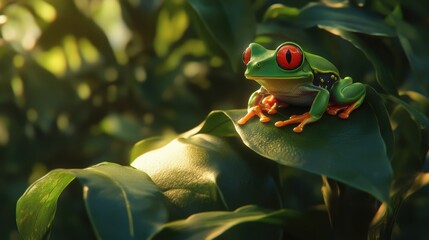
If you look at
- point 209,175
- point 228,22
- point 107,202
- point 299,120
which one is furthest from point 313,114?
point 228,22

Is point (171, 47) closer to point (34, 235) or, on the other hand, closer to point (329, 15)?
point (329, 15)

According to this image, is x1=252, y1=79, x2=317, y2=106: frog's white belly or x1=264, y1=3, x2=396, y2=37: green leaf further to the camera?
x1=264, y1=3, x2=396, y2=37: green leaf

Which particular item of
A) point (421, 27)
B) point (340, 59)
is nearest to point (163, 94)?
point (340, 59)

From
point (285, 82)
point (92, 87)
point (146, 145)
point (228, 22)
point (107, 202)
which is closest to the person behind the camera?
point (107, 202)

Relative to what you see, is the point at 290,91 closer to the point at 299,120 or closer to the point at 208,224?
the point at 299,120

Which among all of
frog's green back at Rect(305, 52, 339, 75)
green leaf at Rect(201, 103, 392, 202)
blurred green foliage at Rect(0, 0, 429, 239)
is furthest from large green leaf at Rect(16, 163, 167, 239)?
blurred green foliage at Rect(0, 0, 429, 239)

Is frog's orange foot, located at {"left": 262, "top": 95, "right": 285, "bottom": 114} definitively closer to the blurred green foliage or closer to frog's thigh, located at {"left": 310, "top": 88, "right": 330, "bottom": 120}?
frog's thigh, located at {"left": 310, "top": 88, "right": 330, "bottom": 120}
